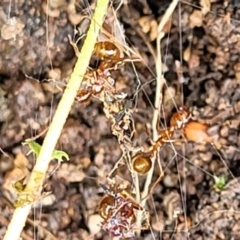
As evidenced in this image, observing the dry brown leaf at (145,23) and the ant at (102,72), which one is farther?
the dry brown leaf at (145,23)

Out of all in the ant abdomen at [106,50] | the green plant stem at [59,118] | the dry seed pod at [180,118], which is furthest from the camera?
the dry seed pod at [180,118]

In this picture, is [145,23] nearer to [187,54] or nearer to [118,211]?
[187,54]

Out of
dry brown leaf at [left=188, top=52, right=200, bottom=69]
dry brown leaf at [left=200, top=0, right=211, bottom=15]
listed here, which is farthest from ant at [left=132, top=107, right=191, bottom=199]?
dry brown leaf at [left=200, top=0, right=211, bottom=15]

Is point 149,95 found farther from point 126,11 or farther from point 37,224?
point 37,224

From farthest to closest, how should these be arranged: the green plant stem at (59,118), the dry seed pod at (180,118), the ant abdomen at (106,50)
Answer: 1. the dry seed pod at (180,118)
2. the ant abdomen at (106,50)
3. the green plant stem at (59,118)

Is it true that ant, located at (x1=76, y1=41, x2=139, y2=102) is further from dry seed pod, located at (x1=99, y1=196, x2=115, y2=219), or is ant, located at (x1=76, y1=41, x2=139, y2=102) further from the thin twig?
→ dry seed pod, located at (x1=99, y1=196, x2=115, y2=219)

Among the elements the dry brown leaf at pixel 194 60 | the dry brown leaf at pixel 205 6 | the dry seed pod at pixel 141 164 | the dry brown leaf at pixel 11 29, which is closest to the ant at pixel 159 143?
the dry seed pod at pixel 141 164

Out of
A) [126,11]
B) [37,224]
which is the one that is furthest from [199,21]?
[37,224]

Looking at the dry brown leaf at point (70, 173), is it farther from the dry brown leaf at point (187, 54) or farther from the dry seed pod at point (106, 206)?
the dry brown leaf at point (187, 54)
